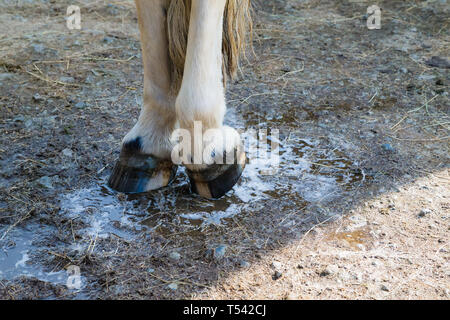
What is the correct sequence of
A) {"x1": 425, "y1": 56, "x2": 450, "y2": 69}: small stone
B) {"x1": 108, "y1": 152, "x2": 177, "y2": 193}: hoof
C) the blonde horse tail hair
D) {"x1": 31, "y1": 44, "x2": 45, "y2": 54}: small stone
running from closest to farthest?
1. the blonde horse tail hair
2. {"x1": 108, "y1": 152, "x2": 177, "y2": 193}: hoof
3. {"x1": 425, "y1": 56, "x2": 450, "y2": 69}: small stone
4. {"x1": 31, "y1": 44, "x2": 45, "y2": 54}: small stone

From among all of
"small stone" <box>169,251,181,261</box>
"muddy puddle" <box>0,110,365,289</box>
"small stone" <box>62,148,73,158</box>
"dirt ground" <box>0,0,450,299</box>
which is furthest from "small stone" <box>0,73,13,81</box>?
"small stone" <box>169,251,181,261</box>

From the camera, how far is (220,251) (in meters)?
1.98

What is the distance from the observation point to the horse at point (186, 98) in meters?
2.03

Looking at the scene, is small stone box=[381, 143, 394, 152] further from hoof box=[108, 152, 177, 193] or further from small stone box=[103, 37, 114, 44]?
small stone box=[103, 37, 114, 44]

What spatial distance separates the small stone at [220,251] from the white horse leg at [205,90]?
0.31 m

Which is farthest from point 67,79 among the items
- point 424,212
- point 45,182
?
point 424,212

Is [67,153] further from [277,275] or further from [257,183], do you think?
[277,275]

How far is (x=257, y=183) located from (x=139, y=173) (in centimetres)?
51

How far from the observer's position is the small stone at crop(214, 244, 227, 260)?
195cm

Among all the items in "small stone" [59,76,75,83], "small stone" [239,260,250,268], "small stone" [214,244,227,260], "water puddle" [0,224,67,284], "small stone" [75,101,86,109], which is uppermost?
"small stone" [59,76,75,83]

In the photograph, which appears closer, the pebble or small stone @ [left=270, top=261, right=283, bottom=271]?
small stone @ [left=270, top=261, right=283, bottom=271]

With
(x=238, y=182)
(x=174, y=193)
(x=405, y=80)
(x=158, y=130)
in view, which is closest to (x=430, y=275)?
(x=238, y=182)

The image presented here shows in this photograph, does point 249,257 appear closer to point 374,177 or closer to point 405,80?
point 374,177

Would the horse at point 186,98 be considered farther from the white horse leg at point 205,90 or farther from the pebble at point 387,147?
the pebble at point 387,147
